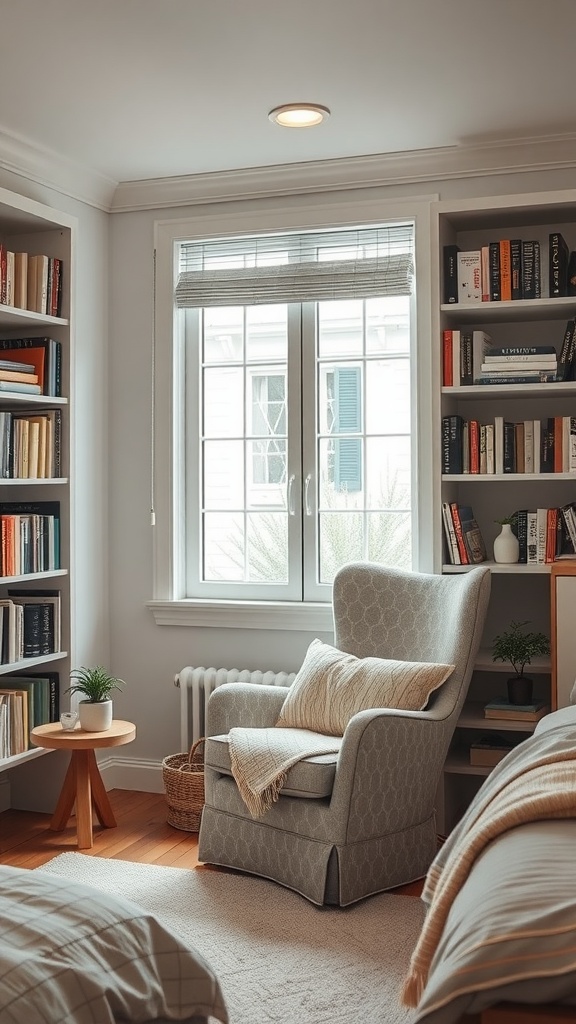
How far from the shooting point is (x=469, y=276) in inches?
147

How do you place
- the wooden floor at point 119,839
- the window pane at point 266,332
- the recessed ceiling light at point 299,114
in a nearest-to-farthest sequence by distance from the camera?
the recessed ceiling light at point 299,114
the wooden floor at point 119,839
the window pane at point 266,332

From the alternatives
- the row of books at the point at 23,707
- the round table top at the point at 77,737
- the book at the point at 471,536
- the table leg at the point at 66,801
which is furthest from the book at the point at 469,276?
the table leg at the point at 66,801

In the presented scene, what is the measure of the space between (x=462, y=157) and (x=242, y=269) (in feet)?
3.41

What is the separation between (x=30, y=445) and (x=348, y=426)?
1326mm

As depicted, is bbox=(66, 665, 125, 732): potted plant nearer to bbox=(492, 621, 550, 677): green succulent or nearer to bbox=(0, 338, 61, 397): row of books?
bbox=(0, 338, 61, 397): row of books

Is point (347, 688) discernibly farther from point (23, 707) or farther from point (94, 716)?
point (23, 707)

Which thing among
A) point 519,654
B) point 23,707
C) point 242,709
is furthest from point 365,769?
point 23,707

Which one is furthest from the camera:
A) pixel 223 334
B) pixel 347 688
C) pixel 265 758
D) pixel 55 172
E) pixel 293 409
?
pixel 223 334

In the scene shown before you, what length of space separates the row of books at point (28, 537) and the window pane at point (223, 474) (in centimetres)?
76

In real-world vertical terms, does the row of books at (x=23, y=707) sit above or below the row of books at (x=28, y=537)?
below

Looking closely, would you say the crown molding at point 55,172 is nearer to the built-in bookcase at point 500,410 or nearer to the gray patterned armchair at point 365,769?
the built-in bookcase at point 500,410

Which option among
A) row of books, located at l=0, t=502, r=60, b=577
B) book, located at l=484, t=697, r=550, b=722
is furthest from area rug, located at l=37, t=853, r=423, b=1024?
row of books, located at l=0, t=502, r=60, b=577

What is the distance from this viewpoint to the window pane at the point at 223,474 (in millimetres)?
4426

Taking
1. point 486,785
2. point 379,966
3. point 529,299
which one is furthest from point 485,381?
point 379,966
